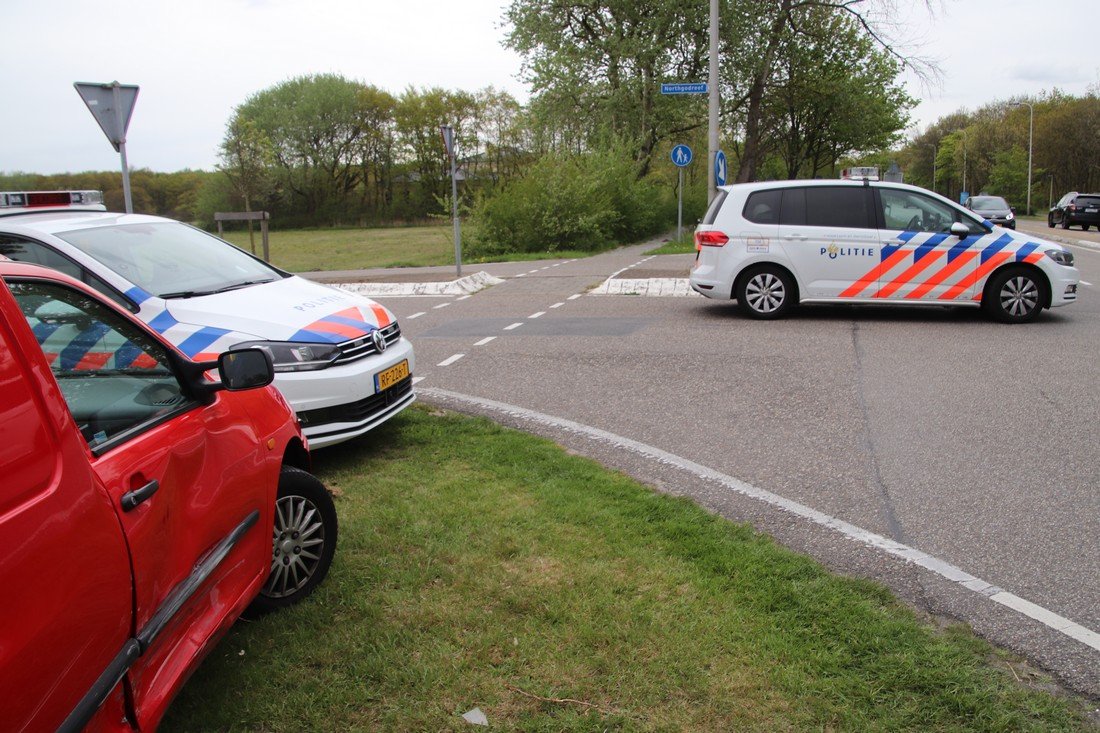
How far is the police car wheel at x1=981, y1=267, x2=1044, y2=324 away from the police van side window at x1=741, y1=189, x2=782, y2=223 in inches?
112

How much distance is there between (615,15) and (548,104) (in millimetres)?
4047

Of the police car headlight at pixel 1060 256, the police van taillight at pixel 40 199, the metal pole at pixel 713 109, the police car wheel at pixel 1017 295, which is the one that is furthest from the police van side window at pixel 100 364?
the metal pole at pixel 713 109

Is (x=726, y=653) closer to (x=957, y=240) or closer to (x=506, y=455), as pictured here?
(x=506, y=455)

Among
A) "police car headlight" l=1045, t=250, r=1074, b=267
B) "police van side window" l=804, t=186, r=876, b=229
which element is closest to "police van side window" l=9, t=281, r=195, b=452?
"police van side window" l=804, t=186, r=876, b=229

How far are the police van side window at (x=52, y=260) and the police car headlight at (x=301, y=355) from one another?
2.85 ft

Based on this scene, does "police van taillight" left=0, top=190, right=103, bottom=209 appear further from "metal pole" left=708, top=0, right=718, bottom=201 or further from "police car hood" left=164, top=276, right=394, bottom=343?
"metal pole" left=708, top=0, right=718, bottom=201

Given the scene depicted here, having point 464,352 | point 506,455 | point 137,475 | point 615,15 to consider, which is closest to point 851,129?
point 615,15

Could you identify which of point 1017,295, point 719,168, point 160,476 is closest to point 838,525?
point 160,476

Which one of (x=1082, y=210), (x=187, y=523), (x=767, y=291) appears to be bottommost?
(x=187, y=523)

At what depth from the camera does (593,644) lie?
3314 mm

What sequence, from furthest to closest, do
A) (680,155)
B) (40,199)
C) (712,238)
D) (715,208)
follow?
(680,155) < (715,208) < (712,238) < (40,199)

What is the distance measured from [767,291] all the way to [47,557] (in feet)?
34.5

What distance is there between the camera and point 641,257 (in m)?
23.7

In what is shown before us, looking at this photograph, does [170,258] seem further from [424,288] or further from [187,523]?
[424,288]
